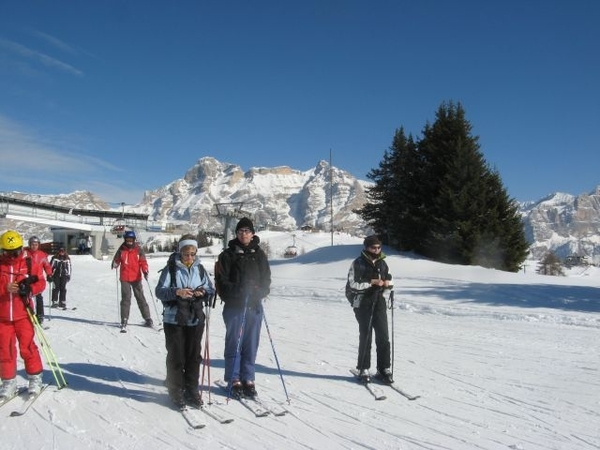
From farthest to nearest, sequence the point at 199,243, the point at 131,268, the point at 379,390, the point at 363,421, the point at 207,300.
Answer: the point at 199,243 < the point at 131,268 < the point at 379,390 < the point at 207,300 < the point at 363,421

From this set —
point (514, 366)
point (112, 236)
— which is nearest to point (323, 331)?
point (514, 366)

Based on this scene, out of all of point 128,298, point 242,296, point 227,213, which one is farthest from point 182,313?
point 227,213

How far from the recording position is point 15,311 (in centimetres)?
573

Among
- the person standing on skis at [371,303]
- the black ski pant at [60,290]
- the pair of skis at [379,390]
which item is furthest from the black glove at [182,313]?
the black ski pant at [60,290]

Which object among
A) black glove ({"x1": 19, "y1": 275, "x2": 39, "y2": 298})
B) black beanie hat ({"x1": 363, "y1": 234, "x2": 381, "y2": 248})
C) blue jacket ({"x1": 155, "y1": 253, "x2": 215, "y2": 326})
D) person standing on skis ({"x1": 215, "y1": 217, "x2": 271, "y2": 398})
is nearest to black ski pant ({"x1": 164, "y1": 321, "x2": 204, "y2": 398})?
blue jacket ({"x1": 155, "y1": 253, "x2": 215, "y2": 326})

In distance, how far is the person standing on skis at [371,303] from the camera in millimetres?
6641

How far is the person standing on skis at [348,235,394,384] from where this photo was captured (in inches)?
261

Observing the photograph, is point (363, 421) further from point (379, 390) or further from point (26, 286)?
point (26, 286)

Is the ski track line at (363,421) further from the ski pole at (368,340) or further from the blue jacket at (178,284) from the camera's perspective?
the blue jacket at (178,284)

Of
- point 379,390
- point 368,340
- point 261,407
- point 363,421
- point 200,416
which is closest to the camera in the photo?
point 363,421

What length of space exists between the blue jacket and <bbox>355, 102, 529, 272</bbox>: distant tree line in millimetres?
20493

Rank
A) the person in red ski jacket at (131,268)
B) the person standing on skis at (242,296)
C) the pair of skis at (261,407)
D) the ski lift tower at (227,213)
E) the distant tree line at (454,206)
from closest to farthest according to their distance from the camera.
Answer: the pair of skis at (261,407) → the person standing on skis at (242,296) → the person in red ski jacket at (131,268) → the distant tree line at (454,206) → the ski lift tower at (227,213)

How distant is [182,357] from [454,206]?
21082 mm

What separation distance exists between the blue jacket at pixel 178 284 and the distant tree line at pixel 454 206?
20.5 meters
